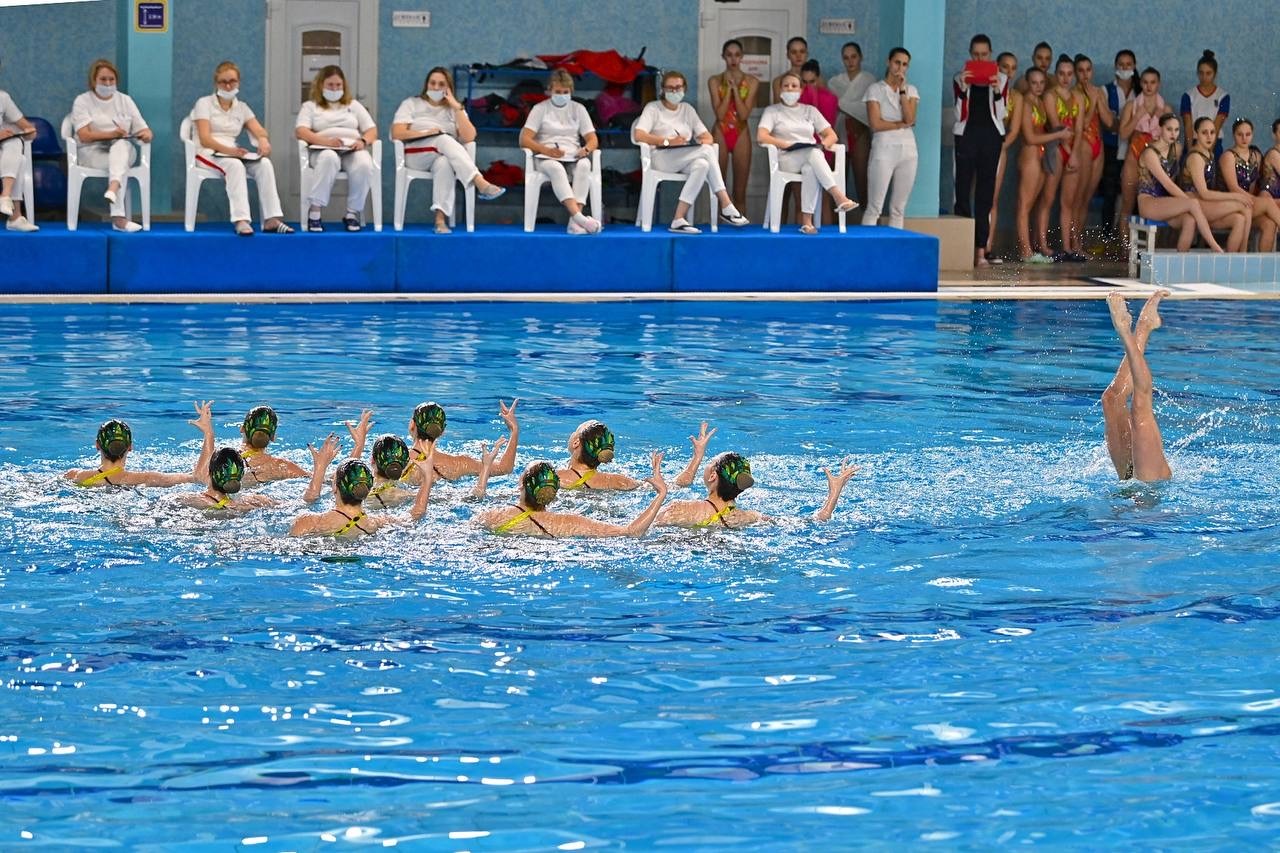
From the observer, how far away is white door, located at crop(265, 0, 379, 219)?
17.5 m

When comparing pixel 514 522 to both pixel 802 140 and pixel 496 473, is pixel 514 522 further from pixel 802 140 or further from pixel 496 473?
pixel 802 140

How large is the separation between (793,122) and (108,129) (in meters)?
5.49

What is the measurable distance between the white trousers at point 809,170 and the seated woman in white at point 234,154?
4112 millimetres

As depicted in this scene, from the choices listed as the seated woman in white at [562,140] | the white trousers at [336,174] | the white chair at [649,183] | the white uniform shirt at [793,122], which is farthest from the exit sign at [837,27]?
the white trousers at [336,174]

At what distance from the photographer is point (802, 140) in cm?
1544

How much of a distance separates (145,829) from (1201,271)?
13421mm

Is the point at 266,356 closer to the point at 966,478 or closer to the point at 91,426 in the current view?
the point at 91,426

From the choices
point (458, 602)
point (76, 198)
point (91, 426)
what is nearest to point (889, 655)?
point (458, 602)

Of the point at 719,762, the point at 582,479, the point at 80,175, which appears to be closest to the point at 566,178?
the point at 80,175

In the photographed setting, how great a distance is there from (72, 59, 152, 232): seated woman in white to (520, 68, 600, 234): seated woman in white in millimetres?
3042

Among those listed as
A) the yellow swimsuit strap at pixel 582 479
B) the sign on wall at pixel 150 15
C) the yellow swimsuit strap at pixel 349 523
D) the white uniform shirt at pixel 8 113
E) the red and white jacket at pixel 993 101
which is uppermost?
the sign on wall at pixel 150 15

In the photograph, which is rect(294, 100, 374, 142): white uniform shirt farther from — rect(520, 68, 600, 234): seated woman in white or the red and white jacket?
the red and white jacket

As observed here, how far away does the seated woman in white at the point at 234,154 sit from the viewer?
562 inches

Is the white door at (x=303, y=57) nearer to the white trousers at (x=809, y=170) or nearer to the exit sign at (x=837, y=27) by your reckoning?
the exit sign at (x=837, y=27)
